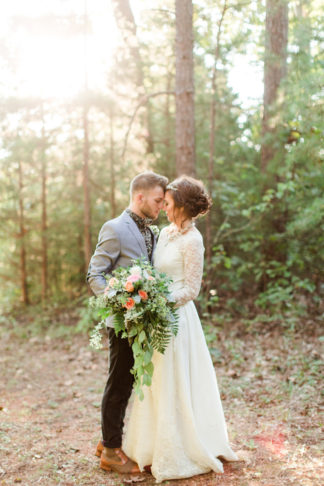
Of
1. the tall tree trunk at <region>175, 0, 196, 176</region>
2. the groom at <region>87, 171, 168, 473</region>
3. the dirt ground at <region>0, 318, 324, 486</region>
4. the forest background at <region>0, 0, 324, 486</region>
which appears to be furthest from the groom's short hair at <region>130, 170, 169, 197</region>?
the tall tree trunk at <region>175, 0, 196, 176</region>

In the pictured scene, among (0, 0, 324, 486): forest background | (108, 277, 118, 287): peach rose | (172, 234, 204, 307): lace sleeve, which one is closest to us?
(108, 277, 118, 287): peach rose

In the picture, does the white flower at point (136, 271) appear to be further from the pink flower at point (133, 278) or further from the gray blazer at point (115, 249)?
the gray blazer at point (115, 249)

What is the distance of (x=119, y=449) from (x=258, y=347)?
3.71 m

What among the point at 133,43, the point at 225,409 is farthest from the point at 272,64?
the point at 225,409

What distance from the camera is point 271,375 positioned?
580 cm

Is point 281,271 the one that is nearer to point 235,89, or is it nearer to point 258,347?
point 258,347

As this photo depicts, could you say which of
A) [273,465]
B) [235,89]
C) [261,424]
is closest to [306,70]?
[235,89]

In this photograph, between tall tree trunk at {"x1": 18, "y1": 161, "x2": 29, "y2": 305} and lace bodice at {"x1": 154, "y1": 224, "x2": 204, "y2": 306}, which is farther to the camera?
tall tree trunk at {"x1": 18, "y1": 161, "x2": 29, "y2": 305}

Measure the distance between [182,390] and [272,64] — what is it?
21.7 feet

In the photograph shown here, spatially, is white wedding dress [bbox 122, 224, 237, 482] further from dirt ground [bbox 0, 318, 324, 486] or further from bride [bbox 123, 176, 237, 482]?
dirt ground [bbox 0, 318, 324, 486]

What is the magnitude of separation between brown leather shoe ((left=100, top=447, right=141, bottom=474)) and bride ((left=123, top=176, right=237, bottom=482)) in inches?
2.3

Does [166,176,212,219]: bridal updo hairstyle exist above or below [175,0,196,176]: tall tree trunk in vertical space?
below

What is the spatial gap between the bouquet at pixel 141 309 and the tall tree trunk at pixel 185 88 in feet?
15.0

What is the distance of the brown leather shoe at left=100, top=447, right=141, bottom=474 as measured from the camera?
142 inches
